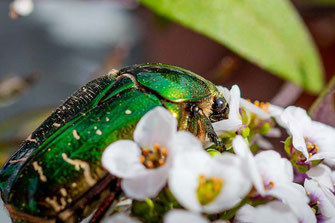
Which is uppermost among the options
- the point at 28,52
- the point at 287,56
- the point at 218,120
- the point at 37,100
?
the point at 28,52

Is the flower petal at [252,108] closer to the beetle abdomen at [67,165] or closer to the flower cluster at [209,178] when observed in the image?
the flower cluster at [209,178]

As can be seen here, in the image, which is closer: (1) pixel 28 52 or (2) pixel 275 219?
(2) pixel 275 219

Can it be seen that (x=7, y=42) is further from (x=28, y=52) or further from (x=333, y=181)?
(x=333, y=181)

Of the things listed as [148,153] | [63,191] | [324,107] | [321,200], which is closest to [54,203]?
[63,191]

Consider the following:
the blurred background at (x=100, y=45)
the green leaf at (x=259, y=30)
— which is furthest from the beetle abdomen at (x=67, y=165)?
the blurred background at (x=100, y=45)

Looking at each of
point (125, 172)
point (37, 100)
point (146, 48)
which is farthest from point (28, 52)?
point (125, 172)
